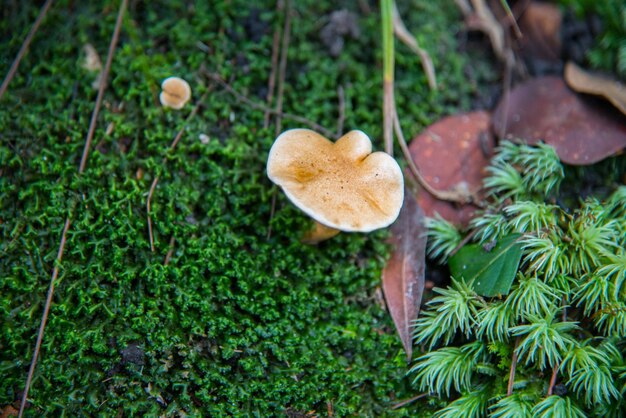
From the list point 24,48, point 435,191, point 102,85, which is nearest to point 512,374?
point 435,191

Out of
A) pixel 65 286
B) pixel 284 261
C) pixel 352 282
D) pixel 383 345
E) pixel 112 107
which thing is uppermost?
pixel 112 107

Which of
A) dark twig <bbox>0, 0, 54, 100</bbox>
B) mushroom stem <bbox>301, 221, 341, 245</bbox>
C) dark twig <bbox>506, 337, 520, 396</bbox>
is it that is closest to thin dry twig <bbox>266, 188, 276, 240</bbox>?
mushroom stem <bbox>301, 221, 341, 245</bbox>

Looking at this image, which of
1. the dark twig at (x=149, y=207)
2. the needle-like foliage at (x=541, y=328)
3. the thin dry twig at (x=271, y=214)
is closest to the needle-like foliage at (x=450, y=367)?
the needle-like foliage at (x=541, y=328)

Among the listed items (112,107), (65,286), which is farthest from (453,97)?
(65,286)

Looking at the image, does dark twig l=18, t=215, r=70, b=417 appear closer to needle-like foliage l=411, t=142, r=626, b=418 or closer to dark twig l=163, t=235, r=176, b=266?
dark twig l=163, t=235, r=176, b=266

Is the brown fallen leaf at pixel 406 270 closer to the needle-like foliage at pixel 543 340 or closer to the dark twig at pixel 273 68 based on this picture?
the needle-like foliage at pixel 543 340

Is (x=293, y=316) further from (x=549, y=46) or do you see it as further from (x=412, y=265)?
(x=549, y=46)
